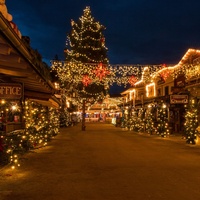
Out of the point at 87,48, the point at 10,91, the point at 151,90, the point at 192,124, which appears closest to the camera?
the point at 10,91

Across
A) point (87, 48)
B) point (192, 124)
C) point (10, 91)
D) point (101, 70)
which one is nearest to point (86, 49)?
→ point (87, 48)

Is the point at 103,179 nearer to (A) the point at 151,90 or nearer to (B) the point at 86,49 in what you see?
(A) the point at 151,90

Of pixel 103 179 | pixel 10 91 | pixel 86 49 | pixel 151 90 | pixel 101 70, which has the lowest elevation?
pixel 103 179

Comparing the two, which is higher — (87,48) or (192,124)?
(87,48)

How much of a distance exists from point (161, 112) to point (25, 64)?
20.5 metres

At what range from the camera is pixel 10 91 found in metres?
10.3

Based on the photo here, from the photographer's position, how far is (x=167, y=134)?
90.4 ft

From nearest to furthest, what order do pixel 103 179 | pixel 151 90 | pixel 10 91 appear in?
pixel 103 179 → pixel 10 91 → pixel 151 90

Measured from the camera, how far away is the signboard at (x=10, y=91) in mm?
10195

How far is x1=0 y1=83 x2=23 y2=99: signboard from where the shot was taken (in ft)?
33.4

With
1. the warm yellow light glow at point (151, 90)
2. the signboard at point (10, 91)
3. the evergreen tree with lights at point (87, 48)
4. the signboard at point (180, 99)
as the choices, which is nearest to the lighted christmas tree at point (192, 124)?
the signboard at point (180, 99)

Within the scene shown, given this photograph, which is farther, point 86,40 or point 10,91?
point 86,40

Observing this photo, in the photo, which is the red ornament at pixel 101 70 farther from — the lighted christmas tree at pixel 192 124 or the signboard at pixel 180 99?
the lighted christmas tree at pixel 192 124

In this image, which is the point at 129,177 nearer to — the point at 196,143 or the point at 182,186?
the point at 182,186
